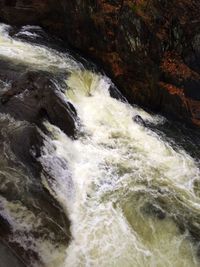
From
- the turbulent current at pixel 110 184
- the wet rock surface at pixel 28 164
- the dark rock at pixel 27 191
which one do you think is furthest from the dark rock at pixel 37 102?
the dark rock at pixel 27 191

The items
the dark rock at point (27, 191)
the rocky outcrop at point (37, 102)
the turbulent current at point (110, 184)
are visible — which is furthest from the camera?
the rocky outcrop at point (37, 102)

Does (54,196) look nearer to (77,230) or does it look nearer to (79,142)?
(77,230)

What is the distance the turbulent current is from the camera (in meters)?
5.69

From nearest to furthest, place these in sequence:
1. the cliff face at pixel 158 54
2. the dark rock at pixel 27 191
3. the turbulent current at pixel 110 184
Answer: the dark rock at pixel 27 191
the turbulent current at pixel 110 184
the cliff face at pixel 158 54

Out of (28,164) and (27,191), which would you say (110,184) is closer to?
(28,164)

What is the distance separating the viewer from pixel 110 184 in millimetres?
7172

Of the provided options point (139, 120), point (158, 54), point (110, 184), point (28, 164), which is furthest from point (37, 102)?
point (158, 54)

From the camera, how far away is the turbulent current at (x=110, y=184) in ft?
18.7

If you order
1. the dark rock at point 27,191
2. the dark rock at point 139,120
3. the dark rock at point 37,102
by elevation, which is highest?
the dark rock at point 37,102

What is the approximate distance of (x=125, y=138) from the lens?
8.76 meters

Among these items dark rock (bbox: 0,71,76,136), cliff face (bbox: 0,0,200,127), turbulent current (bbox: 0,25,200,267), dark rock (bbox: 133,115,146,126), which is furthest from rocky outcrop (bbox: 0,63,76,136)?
cliff face (bbox: 0,0,200,127)

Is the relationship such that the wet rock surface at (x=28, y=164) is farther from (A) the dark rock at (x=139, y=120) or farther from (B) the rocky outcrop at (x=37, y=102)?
(A) the dark rock at (x=139, y=120)

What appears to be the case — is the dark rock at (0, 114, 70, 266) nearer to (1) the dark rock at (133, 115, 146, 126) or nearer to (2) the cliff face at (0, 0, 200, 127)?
(1) the dark rock at (133, 115, 146, 126)

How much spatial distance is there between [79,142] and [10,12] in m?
6.82
